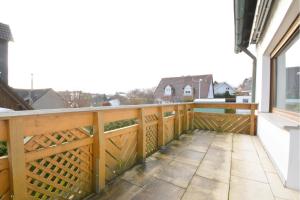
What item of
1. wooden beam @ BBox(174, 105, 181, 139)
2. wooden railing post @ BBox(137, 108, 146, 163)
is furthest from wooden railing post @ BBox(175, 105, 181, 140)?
wooden railing post @ BBox(137, 108, 146, 163)

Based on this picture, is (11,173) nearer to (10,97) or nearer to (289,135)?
(289,135)

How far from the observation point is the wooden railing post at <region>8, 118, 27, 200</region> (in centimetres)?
130

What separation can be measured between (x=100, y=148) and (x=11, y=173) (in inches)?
36.4

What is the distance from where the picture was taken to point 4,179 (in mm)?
1306

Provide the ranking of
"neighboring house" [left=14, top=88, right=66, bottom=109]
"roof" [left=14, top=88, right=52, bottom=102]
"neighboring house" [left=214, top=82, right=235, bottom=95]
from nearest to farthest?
"neighboring house" [left=14, top=88, right=66, bottom=109], "roof" [left=14, top=88, right=52, bottom=102], "neighboring house" [left=214, top=82, right=235, bottom=95]

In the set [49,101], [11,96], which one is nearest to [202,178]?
[11,96]

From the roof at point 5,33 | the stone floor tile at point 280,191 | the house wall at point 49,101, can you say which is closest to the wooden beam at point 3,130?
the stone floor tile at point 280,191

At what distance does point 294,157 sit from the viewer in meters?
2.05

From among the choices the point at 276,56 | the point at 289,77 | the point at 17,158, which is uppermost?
the point at 276,56

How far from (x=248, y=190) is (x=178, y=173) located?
969 millimetres

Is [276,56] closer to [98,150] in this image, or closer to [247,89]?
[98,150]

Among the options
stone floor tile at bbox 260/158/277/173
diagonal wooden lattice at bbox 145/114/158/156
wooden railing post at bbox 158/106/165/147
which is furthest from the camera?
wooden railing post at bbox 158/106/165/147

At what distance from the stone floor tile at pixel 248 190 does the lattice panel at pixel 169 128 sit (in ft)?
6.91

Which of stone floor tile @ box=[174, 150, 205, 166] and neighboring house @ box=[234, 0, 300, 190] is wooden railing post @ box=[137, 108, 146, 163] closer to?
stone floor tile @ box=[174, 150, 205, 166]
